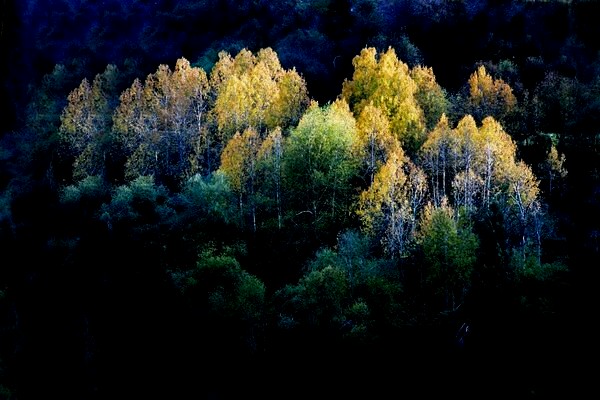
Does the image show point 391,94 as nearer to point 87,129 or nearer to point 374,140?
point 374,140

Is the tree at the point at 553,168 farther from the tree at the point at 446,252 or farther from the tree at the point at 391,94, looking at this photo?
the tree at the point at 446,252

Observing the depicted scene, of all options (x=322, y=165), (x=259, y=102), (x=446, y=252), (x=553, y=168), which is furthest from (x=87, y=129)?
(x=553, y=168)

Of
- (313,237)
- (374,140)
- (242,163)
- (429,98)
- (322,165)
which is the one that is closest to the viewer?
(313,237)

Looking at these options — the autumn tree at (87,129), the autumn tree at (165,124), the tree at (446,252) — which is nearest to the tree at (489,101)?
the tree at (446,252)

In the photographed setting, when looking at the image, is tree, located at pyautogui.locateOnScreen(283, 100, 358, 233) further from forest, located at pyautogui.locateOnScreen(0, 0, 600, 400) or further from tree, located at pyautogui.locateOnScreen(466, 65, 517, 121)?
tree, located at pyautogui.locateOnScreen(466, 65, 517, 121)

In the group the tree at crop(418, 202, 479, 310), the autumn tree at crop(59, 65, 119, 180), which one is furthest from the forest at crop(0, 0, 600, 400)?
the autumn tree at crop(59, 65, 119, 180)
